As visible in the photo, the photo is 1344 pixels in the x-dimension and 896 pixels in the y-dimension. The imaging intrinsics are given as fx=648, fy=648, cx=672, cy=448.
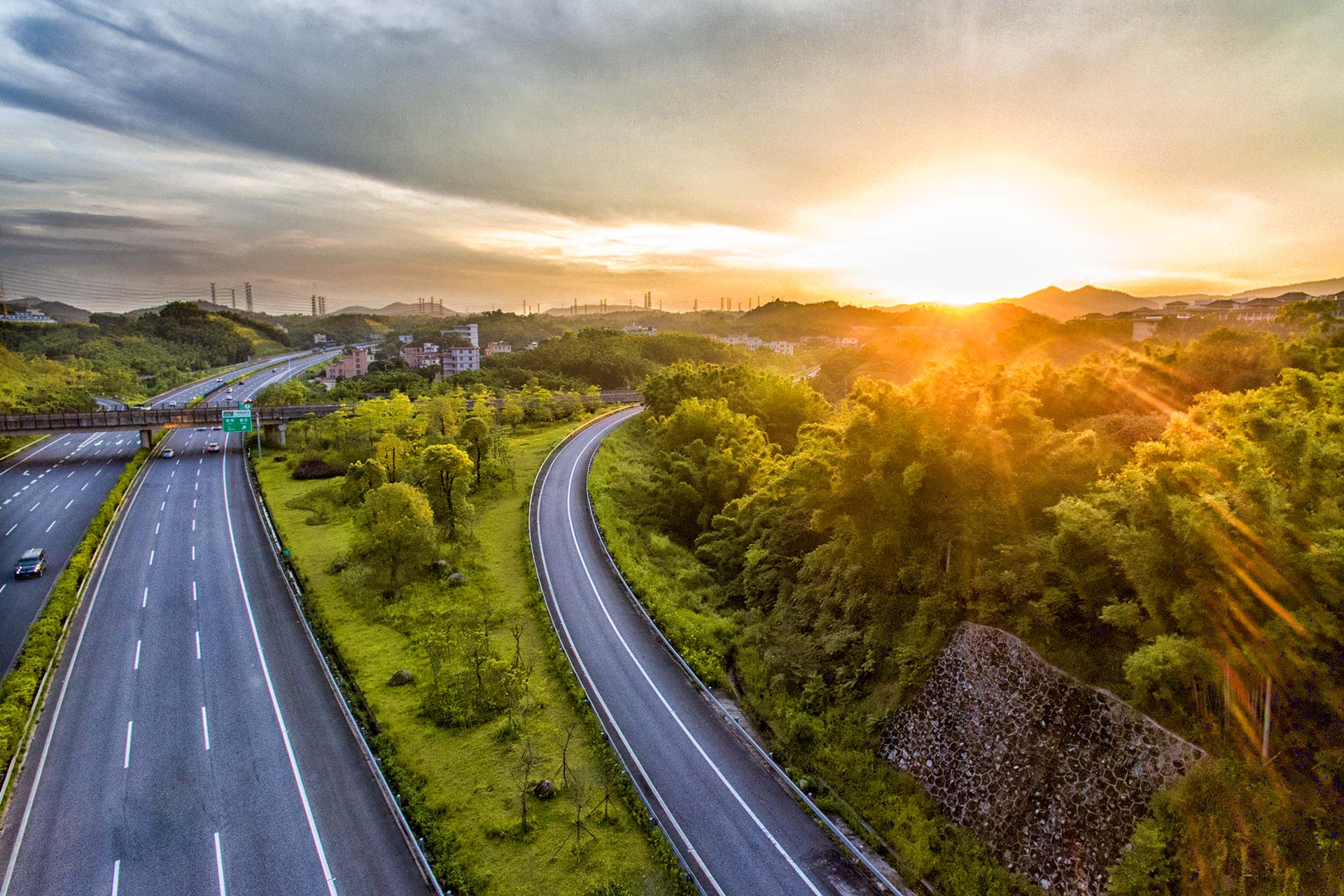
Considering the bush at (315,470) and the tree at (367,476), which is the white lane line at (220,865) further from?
the bush at (315,470)

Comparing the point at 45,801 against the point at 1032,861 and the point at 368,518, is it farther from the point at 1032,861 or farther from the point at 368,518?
the point at 1032,861

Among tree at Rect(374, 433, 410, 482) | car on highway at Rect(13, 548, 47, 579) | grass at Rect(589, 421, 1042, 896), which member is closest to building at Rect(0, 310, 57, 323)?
car on highway at Rect(13, 548, 47, 579)

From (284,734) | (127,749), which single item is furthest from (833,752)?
(127,749)

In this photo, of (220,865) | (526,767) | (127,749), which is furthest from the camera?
(127,749)

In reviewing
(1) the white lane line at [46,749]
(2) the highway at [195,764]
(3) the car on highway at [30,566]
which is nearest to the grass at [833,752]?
(2) the highway at [195,764]

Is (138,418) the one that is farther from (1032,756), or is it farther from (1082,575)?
(1082,575)
